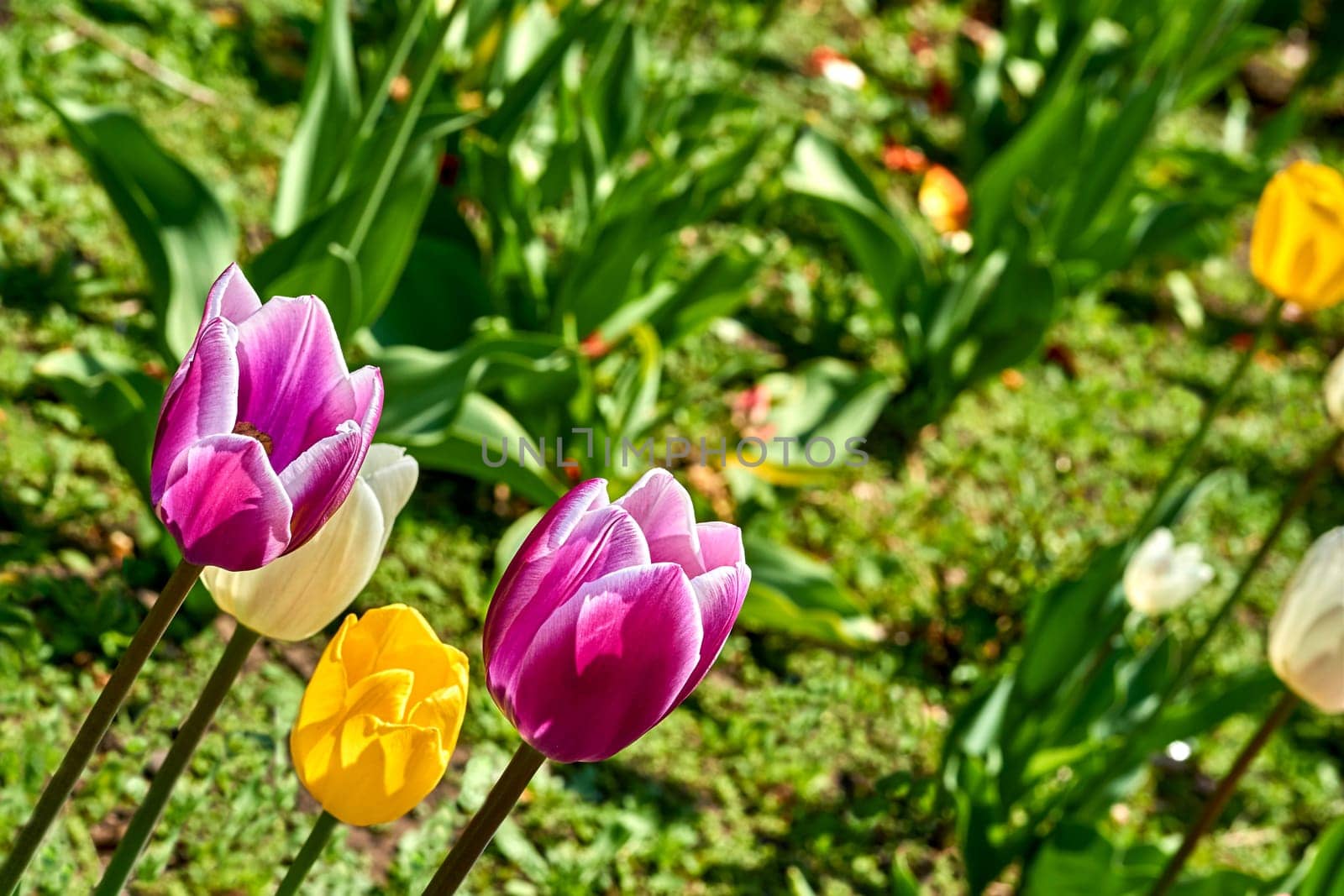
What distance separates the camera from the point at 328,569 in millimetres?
955

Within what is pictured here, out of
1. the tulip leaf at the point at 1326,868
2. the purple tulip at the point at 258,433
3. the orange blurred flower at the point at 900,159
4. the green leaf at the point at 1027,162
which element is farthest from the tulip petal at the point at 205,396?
the orange blurred flower at the point at 900,159

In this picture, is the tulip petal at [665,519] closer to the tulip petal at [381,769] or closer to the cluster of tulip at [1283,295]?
the tulip petal at [381,769]

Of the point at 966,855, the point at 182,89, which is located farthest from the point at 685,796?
Result: the point at 182,89

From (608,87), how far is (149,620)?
227 cm

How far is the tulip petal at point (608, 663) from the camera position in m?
0.79

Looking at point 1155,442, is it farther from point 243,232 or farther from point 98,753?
point 98,753

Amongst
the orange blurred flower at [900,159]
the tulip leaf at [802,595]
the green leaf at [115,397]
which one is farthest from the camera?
the orange blurred flower at [900,159]

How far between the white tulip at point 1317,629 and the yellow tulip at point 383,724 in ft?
3.21

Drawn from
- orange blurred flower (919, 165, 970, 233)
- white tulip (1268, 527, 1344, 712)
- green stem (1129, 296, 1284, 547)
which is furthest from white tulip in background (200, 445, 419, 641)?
orange blurred flower (919, 165, 970, 233)

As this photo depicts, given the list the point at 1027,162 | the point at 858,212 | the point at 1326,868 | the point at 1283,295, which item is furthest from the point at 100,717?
the point at 1027,162

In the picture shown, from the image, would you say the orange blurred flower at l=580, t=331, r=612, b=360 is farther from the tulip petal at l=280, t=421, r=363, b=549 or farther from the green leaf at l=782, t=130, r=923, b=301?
the tulip petal at l=280, t=421, r=363, b=549

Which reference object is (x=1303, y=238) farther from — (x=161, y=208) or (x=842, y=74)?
(x=842, y=74)

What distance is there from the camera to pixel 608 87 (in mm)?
2961

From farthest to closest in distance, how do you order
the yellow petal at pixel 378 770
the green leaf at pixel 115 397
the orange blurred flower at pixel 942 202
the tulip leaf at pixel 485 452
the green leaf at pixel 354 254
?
1. the orange blurred flower at pixel 942 202
2. the tulip leaf at pixel 485 452
3. the green leaf at pixel 354 254
4. the green leaf at pixel 115 397
5. the yellow petal at pixel 378 770
